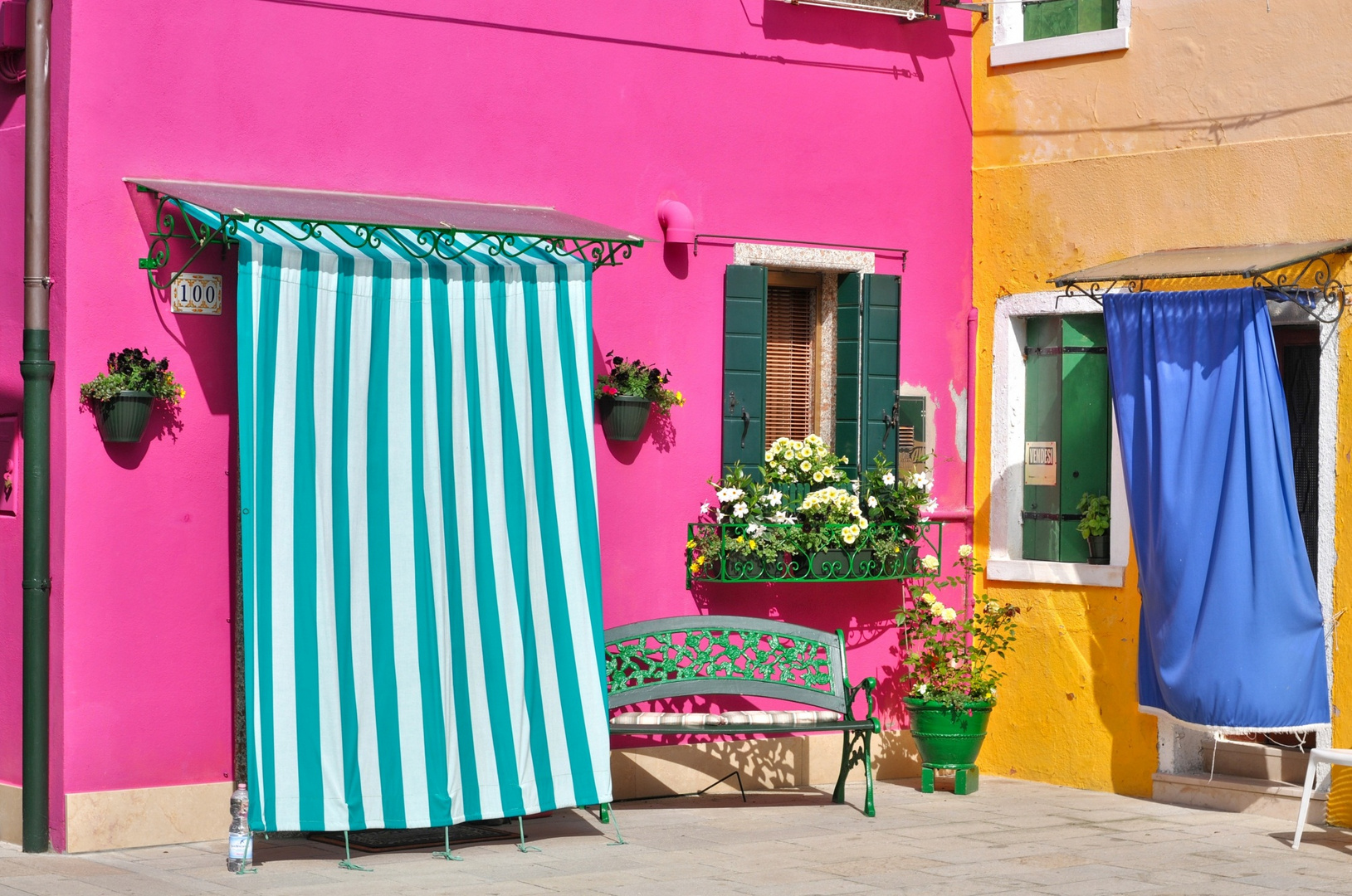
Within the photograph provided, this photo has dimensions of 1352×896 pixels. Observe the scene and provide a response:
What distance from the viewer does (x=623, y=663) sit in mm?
8539

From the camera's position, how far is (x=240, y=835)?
7.14 meters

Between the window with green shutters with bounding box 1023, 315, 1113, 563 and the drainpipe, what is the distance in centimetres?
513

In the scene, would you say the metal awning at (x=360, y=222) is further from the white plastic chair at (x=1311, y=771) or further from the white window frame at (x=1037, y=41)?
the white plastic chair at (x=1311, y=771)

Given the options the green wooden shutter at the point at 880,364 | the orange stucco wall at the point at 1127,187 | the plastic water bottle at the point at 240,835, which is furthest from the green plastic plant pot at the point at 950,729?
the plastic water bottle at the point at 240,835

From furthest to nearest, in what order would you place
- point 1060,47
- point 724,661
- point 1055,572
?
1. point 1060,47
2. point 1055,572
3. point 724,661

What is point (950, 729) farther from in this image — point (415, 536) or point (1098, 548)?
point (415, 536)

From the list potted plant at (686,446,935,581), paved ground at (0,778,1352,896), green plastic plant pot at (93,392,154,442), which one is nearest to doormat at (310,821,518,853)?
paved ground at (0,778,1352,896)

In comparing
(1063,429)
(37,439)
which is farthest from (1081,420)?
(37,439)

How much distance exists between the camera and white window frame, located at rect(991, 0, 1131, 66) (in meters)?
9.39

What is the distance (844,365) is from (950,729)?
6.61 ft

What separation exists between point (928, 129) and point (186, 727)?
202 inches

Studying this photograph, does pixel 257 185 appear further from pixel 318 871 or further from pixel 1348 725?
pixel 1348 725

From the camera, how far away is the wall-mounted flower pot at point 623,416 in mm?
8750

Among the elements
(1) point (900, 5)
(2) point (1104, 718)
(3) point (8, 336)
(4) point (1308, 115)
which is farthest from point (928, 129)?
(3) point (8, 336)
